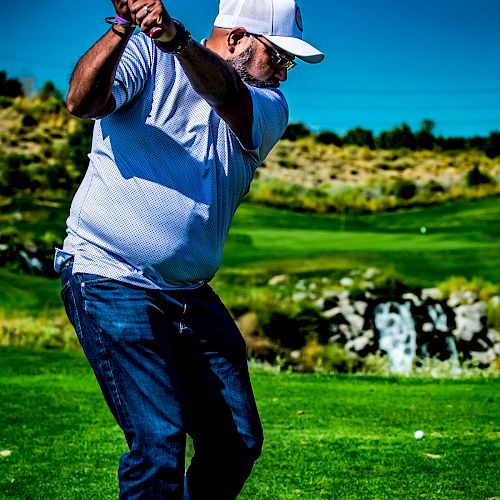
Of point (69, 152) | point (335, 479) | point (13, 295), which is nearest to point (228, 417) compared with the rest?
point (335, 479)

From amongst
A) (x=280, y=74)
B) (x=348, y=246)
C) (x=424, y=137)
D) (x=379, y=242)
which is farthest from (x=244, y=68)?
(x=424, y=137)

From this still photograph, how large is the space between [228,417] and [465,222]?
9326 mm

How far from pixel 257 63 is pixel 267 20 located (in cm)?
13

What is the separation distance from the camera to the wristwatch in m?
2.55

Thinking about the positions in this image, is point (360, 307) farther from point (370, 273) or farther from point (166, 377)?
point (166, 377)

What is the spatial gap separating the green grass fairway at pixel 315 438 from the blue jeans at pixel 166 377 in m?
1.67

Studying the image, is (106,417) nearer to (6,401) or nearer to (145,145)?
(6,401)

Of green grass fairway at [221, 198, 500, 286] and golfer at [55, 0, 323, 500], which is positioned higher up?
green grass fairway at [221, 198, 500, 286]

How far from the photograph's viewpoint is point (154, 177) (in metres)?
2.98

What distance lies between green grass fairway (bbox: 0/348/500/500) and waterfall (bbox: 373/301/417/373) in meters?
1.08

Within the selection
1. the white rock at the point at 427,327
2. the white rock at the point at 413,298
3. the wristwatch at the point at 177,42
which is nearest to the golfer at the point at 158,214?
the wristwatch at the point at 177,42

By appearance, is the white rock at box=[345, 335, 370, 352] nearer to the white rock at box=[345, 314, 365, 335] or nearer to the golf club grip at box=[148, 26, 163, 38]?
the white rock at box=[345, 314, 365, 335]

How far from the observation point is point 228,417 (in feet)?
10.8

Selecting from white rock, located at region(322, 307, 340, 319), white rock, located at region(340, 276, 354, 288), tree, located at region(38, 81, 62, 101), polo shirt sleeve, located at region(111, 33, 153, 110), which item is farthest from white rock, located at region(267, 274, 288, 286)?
polo shirt sleeve, located at region(111, 33, 153, 110)
